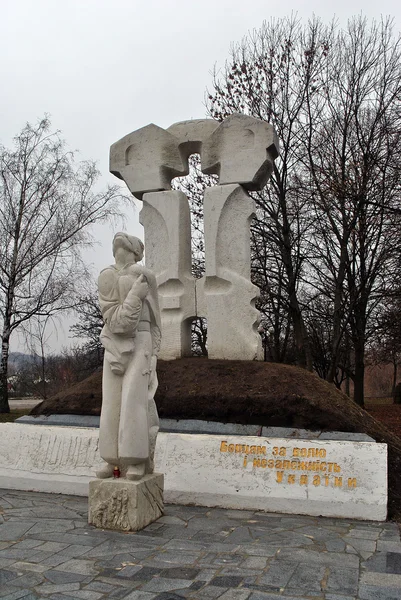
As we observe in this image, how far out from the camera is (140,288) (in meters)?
4.77

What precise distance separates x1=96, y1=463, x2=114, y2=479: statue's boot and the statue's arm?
1.19m

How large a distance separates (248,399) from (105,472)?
227cm

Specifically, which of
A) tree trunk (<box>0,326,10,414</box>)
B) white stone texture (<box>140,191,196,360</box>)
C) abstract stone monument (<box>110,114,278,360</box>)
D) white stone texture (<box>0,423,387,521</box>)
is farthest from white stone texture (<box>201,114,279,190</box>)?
tree trunk (<box>0,326,10,414</box>)

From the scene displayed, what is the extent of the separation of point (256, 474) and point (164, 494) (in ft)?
3.24

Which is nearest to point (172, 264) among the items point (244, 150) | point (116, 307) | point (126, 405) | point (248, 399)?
point (244, 150)

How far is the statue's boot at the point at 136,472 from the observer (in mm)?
4727

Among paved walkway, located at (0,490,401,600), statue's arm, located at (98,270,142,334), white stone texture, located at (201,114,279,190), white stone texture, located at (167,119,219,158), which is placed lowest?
paved walkway, located at (0,490,401,600)

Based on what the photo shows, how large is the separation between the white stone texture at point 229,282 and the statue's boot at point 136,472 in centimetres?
324

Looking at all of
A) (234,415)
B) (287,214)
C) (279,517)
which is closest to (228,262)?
(234,415)

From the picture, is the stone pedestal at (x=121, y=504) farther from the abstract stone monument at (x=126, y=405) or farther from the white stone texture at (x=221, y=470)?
the white stone texture at (x=221, y=470)

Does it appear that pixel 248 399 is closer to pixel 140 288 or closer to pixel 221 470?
pixel 221 470

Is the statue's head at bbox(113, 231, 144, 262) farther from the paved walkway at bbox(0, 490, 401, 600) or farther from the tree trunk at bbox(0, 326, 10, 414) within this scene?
the tree trunk at bbox(0, 326, 10, 414)

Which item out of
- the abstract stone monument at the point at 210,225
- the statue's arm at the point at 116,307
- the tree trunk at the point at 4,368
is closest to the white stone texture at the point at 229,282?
the abstract stone monument at the point at 210,225

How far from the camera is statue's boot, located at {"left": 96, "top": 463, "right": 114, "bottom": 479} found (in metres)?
4.84
